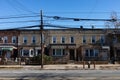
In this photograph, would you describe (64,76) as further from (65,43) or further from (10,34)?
(10,34)

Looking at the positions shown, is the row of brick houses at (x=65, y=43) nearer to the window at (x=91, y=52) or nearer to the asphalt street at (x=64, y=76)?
the window at (x=91, y=52)

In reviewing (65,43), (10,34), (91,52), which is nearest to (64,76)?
(65,43)

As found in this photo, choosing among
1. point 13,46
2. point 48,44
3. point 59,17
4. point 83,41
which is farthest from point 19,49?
point 59,17

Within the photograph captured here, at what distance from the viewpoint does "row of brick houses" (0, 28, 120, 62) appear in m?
63.5

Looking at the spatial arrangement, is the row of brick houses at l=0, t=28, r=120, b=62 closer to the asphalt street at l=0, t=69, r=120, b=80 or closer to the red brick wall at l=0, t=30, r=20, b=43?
the red brick wall at l=0, t=30, r=20, b=43

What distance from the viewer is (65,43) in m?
63.9

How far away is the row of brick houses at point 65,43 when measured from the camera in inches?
2501

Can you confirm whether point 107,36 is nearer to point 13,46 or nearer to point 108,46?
point 108,46

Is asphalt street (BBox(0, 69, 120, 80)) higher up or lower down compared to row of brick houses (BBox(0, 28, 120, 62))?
lower down

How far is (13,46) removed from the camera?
63781 mm

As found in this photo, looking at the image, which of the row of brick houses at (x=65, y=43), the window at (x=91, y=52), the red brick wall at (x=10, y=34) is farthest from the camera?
the red brick wall at (x=10, y=34)

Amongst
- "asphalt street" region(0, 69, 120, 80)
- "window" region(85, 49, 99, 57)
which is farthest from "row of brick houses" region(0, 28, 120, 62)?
"asphalt street" region(0, 69, 120, 80)

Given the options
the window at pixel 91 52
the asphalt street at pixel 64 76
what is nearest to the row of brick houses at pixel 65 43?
the window at pixel 91 52

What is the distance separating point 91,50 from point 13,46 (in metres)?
16.4
